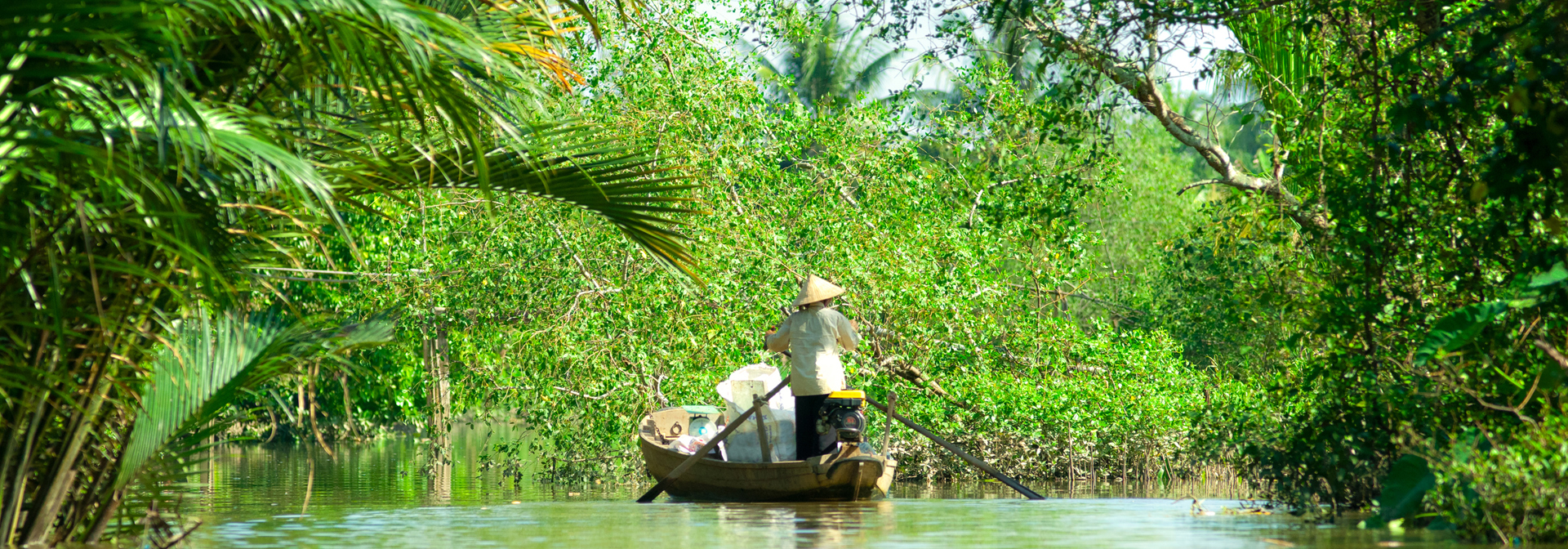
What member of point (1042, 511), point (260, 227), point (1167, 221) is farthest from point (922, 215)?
point (1167, 221)

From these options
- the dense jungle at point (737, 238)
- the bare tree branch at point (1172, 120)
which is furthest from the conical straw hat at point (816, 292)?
the bare tree branch at point (1172, 120)

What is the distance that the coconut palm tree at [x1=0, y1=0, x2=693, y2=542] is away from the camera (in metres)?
5.39

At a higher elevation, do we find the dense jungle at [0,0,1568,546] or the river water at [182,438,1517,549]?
the dense jungle at [0,0,1568,546]

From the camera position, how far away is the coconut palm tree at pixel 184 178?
539 centimetres

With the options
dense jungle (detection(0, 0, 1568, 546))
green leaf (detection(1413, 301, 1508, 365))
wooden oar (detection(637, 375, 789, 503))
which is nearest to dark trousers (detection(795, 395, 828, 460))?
wooden oar (detection(637, 375, 789, 503))

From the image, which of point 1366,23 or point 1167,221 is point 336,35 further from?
point 1167,221

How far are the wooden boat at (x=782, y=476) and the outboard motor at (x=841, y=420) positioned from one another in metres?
0.13

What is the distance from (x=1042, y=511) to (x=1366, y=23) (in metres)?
4.05

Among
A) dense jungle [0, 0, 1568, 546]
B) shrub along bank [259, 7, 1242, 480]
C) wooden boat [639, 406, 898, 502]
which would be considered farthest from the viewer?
shrub along bank [259, 7, 1242, 480]

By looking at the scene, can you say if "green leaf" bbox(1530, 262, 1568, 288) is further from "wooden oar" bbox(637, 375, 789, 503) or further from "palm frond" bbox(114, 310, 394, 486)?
"wooden oar" bbox(637, 375, 789, 503)

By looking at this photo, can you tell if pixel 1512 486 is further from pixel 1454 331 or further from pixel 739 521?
pixel 739 521

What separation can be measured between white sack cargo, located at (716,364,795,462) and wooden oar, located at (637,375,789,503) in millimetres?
182

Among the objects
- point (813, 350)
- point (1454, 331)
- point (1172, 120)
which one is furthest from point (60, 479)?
point (1172, 120)

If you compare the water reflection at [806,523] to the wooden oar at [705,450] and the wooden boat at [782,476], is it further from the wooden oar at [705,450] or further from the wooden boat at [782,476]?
the wooden oar at [705,450]
